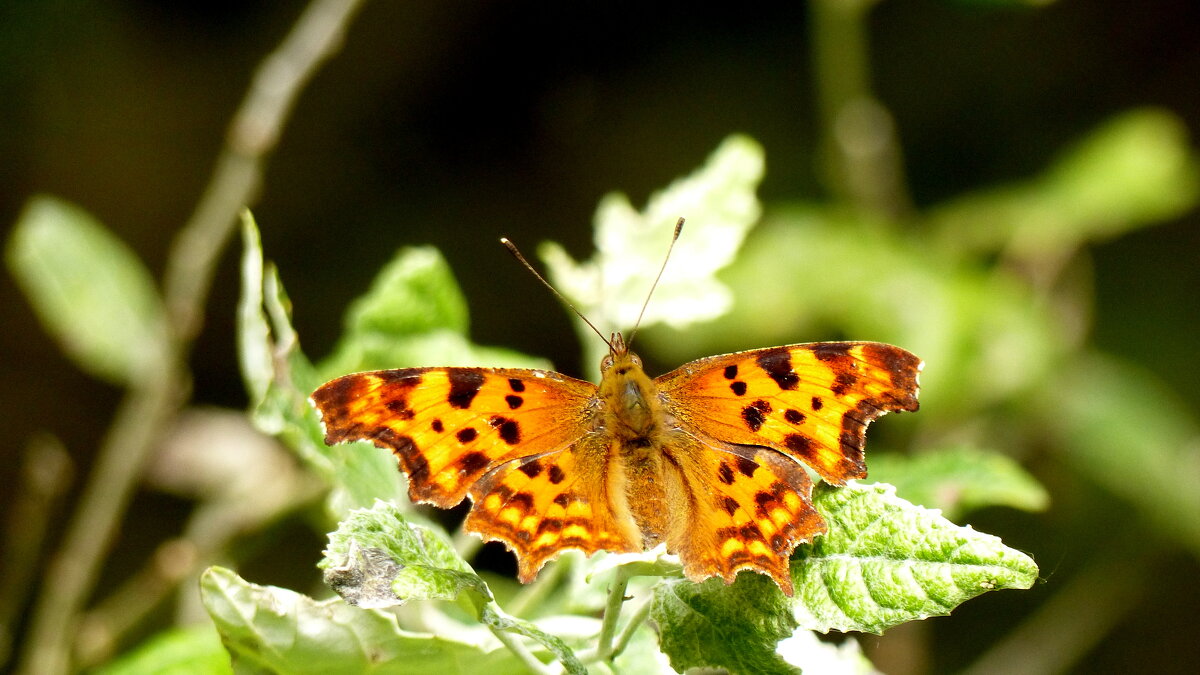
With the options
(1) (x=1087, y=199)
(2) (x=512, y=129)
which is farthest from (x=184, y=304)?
→ (1) (x=1087, y=199)

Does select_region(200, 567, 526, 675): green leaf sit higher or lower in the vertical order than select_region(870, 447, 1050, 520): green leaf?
lower

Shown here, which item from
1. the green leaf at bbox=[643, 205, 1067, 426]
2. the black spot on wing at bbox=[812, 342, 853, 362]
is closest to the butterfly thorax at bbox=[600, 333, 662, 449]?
the black spot on wing at bbox=[812, 342, 853, 362]

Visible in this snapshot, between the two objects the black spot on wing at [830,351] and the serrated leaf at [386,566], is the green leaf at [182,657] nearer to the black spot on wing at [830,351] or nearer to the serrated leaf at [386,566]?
the serrated leaf at [386,566]

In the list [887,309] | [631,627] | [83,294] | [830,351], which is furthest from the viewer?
[887,309]

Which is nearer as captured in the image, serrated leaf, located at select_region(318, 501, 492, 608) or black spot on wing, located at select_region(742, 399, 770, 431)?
serrated leaf, located at select_region(318, 501, 492, 608)

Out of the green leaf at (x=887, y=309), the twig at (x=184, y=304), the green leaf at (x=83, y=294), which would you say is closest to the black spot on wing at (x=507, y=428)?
the twig at (x=184, y=304)

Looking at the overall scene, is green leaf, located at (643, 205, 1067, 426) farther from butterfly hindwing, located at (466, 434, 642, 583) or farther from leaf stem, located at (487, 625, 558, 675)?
leaf stem, located at (487, 625, 558, 675)

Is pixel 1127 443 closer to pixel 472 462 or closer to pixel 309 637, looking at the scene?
pixel 472 462
